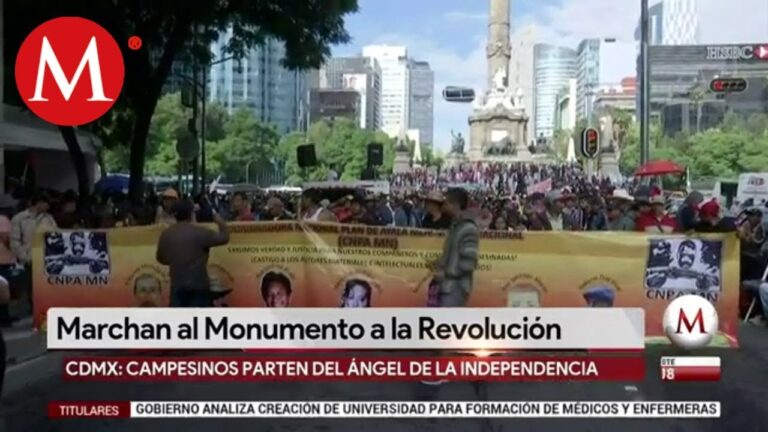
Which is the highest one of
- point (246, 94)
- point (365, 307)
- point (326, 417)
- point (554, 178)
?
point (246, 94)

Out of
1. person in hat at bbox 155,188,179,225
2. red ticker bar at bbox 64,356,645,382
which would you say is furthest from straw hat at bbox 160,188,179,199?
red ticker bar at bbox 64,356,645,382

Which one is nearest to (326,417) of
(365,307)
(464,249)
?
(365,307)

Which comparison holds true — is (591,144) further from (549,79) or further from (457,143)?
(457,143)

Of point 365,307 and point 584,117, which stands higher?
point 584,117

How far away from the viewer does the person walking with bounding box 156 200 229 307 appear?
13.3ft

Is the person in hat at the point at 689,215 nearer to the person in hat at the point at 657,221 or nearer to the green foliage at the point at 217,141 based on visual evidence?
the person in hat at the point at 657,221

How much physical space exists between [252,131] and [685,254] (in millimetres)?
1467

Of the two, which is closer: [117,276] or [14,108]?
[14,108]

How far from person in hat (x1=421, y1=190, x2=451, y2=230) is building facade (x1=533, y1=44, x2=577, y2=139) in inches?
15.0

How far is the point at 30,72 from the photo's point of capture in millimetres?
3875

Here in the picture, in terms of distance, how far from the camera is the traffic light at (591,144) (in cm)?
401

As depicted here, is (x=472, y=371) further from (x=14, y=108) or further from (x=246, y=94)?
(x=14, y=108)

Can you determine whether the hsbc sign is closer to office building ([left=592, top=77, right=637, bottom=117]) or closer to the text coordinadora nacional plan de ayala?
office building ([left=592, top=77, right=637, bottom=117])

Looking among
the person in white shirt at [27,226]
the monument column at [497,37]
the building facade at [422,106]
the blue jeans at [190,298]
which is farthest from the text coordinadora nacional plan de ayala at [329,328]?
the monument column at [497,37]
